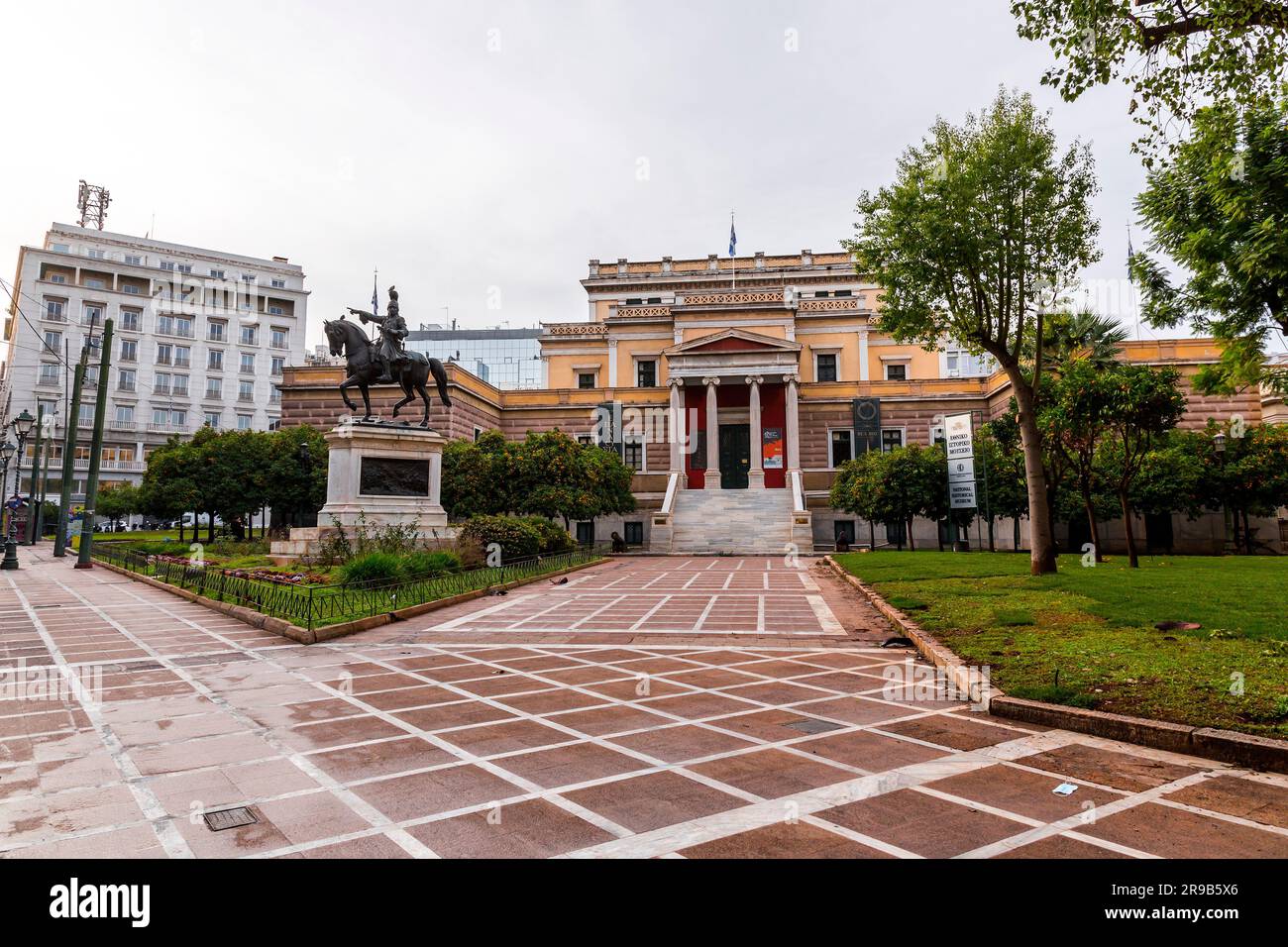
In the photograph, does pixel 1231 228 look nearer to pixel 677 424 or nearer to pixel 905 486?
pixel 905 486

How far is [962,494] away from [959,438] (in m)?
1.79

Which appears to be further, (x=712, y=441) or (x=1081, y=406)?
(x=712, y=441)

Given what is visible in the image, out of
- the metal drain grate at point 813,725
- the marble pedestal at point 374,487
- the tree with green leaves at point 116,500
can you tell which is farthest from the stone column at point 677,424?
the tree with green leaves at point 116,500

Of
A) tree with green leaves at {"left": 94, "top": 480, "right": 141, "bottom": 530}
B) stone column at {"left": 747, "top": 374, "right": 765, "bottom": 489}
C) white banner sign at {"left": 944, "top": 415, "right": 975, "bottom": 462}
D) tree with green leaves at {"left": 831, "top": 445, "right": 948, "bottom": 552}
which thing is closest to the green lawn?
white banner sign at {"left": 944, "top": 415, "right": 975, "bottom": 462}

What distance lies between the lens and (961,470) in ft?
69.7

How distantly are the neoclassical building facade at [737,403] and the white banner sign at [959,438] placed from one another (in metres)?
10.4

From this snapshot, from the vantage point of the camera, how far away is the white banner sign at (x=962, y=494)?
2081 centimetres

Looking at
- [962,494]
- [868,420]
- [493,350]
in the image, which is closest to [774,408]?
[868,420]

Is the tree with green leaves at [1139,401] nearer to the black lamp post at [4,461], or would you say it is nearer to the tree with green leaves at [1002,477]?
the tree with green leaves at [1002,477]

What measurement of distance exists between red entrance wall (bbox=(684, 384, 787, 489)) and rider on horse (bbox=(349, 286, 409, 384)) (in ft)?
75.2

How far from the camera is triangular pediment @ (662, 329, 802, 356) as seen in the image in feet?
130
